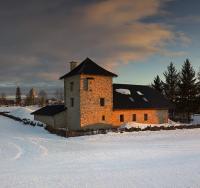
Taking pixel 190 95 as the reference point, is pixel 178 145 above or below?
below

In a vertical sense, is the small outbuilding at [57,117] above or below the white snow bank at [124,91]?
below

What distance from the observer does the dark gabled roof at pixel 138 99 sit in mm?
40844

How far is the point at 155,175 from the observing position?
46.2 ft

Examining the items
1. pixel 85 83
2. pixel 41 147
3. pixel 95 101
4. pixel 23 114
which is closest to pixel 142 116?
pixel 95 101

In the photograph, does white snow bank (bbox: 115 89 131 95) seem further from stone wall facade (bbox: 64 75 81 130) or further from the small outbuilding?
the small outbuilding

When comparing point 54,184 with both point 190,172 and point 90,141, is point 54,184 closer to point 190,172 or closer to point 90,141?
point 190,172

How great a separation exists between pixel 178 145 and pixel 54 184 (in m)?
13.9

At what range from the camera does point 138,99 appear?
43.4 meters

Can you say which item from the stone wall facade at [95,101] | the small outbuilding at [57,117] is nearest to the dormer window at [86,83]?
the stone wall facade at [95,101]

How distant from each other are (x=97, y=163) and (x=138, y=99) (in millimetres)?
26953

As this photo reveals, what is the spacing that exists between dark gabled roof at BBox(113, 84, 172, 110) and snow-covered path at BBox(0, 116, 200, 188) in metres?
13.7

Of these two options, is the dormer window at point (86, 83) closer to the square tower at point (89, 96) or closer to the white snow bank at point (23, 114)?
the square tower at point (89, 96)

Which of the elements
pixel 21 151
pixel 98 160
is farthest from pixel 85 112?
pixel 98 160

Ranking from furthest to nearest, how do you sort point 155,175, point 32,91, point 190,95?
point 32,91
point 190,95
point 155,175
